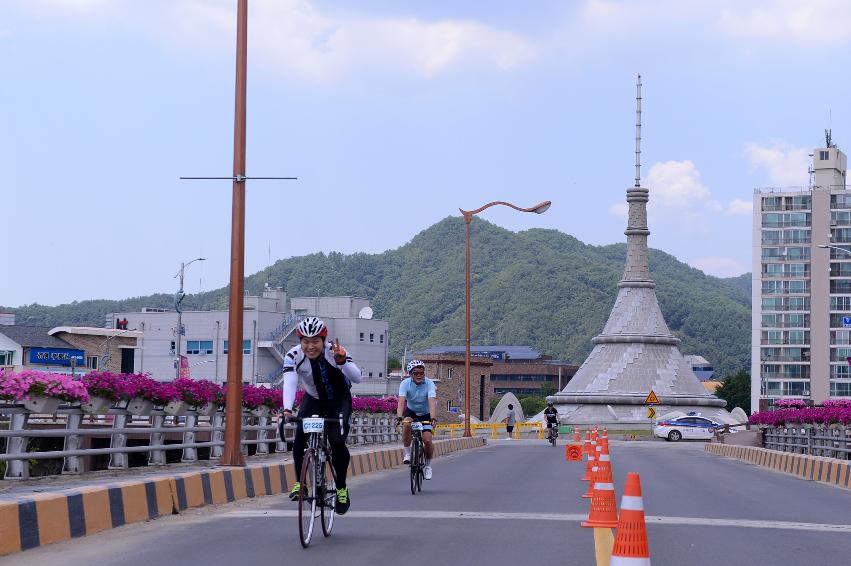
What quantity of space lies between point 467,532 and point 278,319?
9846 centimetres

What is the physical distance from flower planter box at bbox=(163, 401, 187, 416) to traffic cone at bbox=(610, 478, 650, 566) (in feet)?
56.6

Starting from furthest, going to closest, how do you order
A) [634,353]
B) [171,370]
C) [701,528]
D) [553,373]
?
[553,373]
[171,370]
[634,353]
[701,528]

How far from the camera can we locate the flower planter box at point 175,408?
75.9 ft

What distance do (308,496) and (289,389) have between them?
973mm

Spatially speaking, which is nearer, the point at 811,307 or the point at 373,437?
the point at 373,437

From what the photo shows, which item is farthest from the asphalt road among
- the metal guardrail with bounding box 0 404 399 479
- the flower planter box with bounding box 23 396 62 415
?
the flower planter box with bounding box 23 396 62 415

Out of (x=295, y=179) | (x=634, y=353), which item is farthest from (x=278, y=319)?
(x=295, y=179)

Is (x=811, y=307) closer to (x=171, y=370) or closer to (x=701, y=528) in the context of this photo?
(x=171, y=370)

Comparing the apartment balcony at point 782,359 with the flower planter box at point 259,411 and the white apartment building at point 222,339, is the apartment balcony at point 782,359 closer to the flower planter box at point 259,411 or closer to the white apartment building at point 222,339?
the white apartment building at point 222,339

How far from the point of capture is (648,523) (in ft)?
44.0

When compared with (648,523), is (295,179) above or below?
above

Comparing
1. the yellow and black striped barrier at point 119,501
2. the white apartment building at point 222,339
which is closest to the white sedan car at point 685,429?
the white apartment building at point 222,339

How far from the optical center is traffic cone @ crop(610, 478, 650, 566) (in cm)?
618

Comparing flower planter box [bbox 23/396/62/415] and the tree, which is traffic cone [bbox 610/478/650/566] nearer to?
flower planter box [bbox 23/396/62/415]
